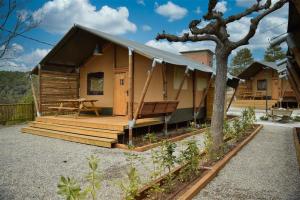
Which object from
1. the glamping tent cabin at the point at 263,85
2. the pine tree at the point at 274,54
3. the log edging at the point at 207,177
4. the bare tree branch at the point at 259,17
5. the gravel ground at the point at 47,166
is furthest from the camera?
the pine tree at the point at 274,54

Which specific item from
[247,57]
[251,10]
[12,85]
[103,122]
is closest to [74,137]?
[103,122]

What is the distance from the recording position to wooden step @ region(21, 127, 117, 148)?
24.7 feet

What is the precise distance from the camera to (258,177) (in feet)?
15.8

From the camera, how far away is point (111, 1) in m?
17.7

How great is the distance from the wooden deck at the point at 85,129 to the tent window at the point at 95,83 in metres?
2.72

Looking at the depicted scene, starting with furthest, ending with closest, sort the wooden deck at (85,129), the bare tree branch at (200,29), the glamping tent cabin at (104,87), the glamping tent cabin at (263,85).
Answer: the glamping tent cabin at (263,85) → the glamping tent cabin at (104,87) → the wooden deck at (85,129) → the bare tree branch at (200,29)

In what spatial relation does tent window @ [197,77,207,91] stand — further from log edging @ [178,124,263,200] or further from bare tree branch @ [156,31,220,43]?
log edging @ [178,124,263,200]

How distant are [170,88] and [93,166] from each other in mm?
7847

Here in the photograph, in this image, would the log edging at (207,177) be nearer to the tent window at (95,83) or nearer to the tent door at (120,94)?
the tent door at (120,94)

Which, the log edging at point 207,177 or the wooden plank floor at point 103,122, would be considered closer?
the log edging at point 207,177

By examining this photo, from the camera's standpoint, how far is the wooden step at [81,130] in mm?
7740

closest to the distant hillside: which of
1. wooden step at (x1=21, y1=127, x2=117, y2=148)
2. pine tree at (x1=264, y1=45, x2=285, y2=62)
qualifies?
wooden step at (x1=21, y1=127, x2=117, y2=148)

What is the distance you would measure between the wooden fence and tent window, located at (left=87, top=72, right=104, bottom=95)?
3697 mm

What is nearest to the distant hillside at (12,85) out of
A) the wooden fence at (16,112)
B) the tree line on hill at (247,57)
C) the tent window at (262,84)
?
the wooden fence at (16,112)
